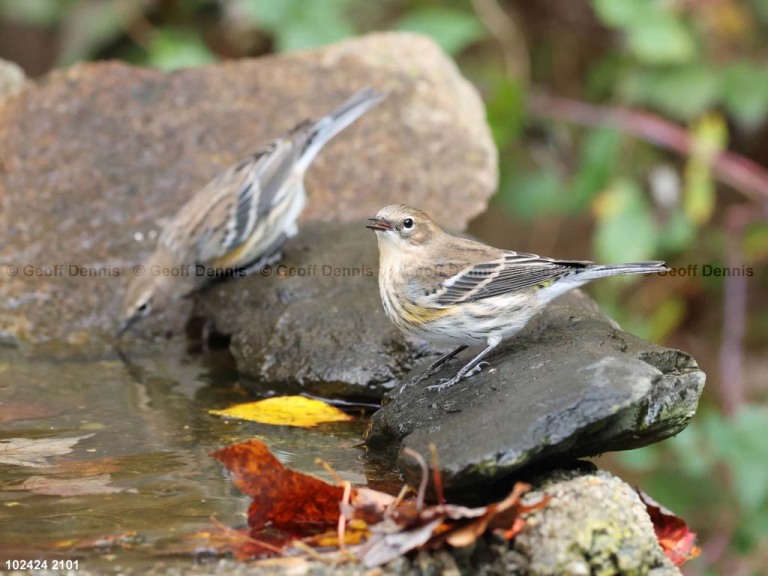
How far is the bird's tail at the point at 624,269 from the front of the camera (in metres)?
3.99

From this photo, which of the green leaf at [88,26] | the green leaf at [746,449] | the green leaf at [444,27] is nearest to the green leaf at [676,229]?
the green leaf at [746,449]

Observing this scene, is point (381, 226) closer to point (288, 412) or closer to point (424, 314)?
point (424, 314)

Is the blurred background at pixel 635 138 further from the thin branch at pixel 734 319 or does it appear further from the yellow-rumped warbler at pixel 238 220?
the yellow-rumped warbler at pixel 238 220

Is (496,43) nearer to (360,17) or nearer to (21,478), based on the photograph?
(360,17)

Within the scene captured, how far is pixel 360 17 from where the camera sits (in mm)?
9172

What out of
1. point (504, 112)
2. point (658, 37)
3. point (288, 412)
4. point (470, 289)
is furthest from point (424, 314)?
point (504, 112)

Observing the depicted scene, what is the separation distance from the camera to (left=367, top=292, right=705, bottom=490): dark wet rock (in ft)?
10.1

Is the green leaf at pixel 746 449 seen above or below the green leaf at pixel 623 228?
below

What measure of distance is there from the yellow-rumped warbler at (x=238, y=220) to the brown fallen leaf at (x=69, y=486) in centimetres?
221

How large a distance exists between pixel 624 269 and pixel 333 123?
8.79 feet

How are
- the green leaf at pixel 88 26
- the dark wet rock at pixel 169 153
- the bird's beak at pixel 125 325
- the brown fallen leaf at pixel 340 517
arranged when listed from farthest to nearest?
the green leaf at pixel 88 26
the dark wet rock at pixel 169 153
the bird's beak at pixel 125 325
the brown fallen leaf at pixel 340 517

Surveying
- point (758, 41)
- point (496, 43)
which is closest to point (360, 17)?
point (496, 43)

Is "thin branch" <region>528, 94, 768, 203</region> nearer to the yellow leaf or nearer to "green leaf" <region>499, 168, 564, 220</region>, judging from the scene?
"green leaf" <region>499, 168, 564, 220</region>

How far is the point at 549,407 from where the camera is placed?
3146mm
